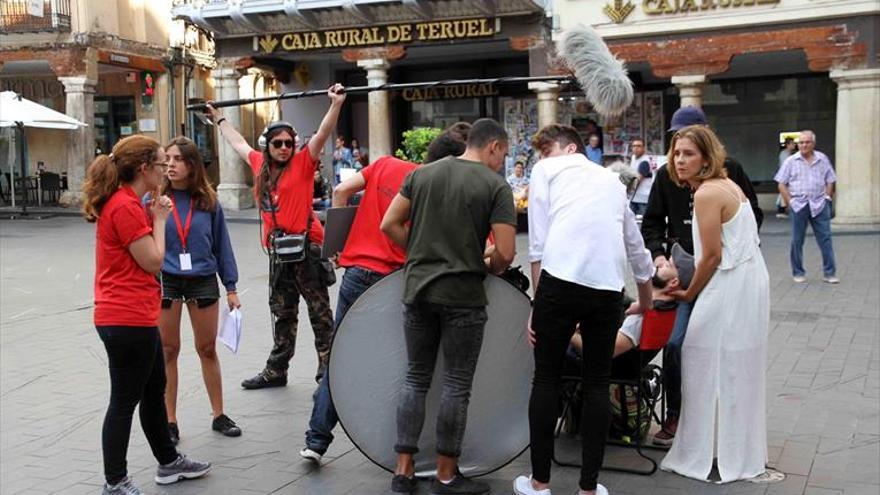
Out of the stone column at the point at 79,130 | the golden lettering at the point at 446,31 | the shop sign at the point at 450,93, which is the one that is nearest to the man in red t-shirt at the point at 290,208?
the golden lettering at the point at 446,31

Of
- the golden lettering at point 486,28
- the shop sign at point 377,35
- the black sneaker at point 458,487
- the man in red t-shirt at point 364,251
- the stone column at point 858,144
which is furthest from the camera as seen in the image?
the shop sign at point 377,35

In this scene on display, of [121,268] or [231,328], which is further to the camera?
[231,328]

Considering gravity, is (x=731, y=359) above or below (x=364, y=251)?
below

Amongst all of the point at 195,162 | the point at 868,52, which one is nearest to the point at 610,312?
the point at 195,162

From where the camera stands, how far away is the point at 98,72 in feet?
85.3

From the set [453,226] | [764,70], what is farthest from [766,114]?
[453,226]

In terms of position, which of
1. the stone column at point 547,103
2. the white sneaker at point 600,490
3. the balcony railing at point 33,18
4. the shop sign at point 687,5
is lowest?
the white sneaker at point 600,490

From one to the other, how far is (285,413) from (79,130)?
20.4 metres

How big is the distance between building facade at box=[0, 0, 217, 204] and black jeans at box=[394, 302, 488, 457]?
20268 mm

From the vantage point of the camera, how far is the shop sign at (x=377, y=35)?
20.0 m

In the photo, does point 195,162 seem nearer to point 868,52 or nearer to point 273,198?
point 273,198

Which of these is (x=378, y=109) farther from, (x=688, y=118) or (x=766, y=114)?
(x=688, y=118)

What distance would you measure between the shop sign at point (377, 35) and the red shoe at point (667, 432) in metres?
15.6

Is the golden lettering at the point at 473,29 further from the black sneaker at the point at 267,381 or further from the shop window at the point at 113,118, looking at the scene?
the black sneaker at the point at 267,381
